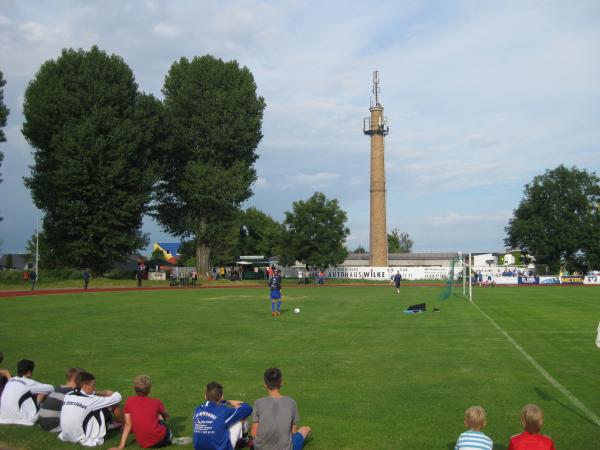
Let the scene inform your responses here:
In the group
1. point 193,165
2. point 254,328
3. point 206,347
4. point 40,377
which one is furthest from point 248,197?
point 40,377

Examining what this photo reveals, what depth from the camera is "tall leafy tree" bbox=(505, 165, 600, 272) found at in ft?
265

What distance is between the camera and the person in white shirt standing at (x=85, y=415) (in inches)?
293

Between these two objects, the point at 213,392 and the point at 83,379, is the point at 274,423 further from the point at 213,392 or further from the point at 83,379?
the point at 83,379

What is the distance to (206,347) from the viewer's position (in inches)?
595

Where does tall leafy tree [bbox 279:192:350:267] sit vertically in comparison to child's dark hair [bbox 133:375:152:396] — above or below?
above

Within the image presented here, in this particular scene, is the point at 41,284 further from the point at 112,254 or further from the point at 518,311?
the point at 518,311

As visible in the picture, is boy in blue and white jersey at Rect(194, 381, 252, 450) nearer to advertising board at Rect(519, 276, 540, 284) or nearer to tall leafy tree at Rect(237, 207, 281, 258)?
advertising board at Rect(519, 276, 540, 284)

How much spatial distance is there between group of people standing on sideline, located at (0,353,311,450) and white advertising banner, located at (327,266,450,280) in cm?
6081

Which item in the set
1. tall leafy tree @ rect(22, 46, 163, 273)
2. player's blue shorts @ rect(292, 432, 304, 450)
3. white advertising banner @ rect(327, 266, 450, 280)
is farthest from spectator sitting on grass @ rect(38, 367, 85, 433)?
white advertising banner @ rect(327, 266, 450, 280)

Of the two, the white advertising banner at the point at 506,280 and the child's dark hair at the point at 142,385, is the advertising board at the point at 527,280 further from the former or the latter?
the child's dark hair at the point at 142,385

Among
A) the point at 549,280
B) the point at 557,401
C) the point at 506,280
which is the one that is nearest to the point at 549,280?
the point at 549,280

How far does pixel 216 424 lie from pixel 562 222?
82950 millimetres

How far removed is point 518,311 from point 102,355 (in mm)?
18554

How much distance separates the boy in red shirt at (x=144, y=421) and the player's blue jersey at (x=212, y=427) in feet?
1.97
